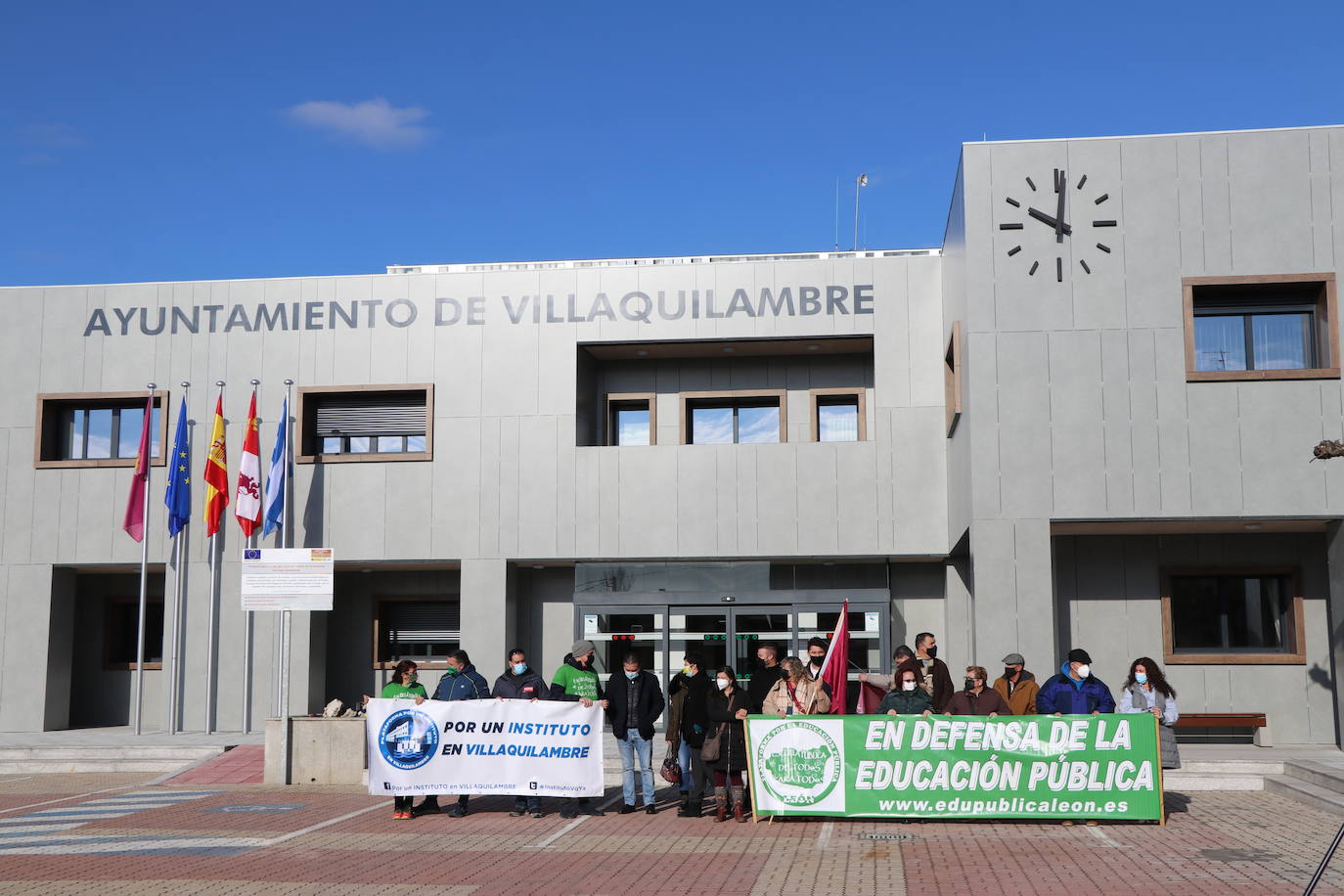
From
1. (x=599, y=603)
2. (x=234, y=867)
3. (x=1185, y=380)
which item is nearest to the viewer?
Result: (x=234, y=867)

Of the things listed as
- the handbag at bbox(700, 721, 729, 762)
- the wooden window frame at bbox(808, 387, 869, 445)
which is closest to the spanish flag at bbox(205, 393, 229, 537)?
the wooden window frame at bbox(808, 387, 869, 445)

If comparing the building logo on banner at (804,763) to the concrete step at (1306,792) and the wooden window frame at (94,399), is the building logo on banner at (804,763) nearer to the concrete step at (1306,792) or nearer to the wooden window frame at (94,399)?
the concrete step at (1306,792)

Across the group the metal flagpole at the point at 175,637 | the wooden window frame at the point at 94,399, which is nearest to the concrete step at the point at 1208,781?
the metal flagpole at the point at 175,637

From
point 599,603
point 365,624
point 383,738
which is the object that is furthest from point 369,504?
point 383,738

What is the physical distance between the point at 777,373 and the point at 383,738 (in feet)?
37.2

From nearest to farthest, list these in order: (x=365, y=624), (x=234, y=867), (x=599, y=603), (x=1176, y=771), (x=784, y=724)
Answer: (x=234, y=867) → (x=784, y=724) → (x=1176, y=771) → (x=599, y=603) → (x=365, y=624)

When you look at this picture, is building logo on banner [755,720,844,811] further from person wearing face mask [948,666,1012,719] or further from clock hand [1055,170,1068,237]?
clock hand [1055,170,1068,237]

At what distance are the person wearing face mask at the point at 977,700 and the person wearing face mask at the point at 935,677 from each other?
17 cm

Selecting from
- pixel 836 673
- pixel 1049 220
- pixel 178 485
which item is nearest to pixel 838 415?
pixel 1049 220

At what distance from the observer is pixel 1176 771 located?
51.6 ft

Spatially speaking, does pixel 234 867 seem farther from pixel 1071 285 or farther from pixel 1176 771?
pixel 1071 285

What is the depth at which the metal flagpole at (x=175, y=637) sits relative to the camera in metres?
22.6

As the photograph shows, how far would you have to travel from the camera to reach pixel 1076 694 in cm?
1412

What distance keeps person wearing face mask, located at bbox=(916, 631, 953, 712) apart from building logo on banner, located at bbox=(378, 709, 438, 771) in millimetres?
5225
